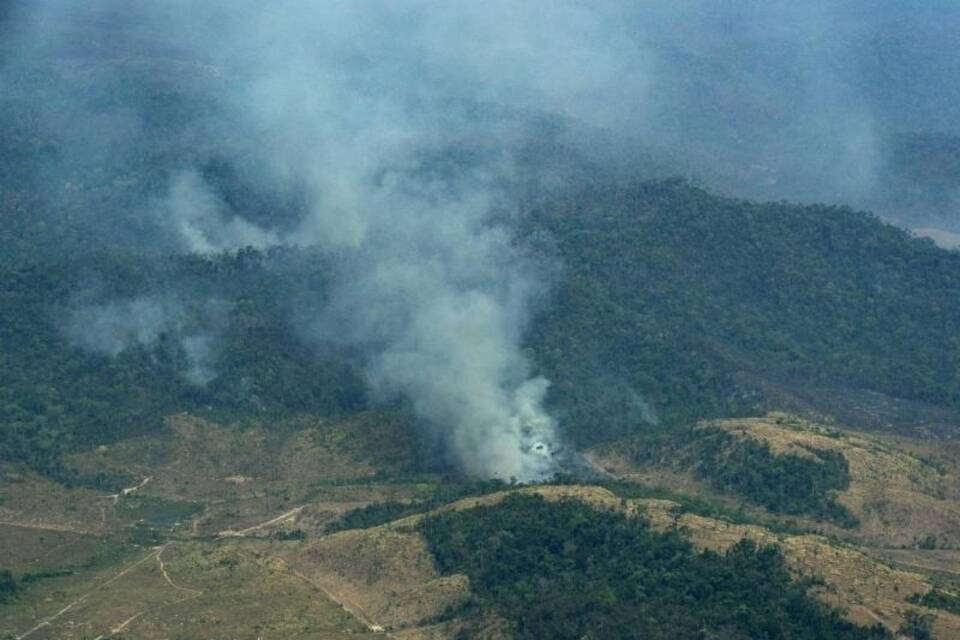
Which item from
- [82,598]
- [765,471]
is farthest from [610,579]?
[82,598]

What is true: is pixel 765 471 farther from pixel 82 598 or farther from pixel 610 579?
pixel 82 598

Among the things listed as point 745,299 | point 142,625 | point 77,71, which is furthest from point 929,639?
point 77,71

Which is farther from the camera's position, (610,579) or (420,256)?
(420,256)

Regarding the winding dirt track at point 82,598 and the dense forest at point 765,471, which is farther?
the dense forest at point 765,471

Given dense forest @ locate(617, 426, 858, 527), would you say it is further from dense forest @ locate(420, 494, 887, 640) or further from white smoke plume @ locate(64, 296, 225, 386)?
white smoke plume @ locate(64, 296, 225, 386)

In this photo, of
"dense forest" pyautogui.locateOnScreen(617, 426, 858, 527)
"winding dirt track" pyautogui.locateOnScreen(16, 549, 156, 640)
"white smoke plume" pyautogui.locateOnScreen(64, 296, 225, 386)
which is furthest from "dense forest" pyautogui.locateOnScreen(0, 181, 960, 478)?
"winding dirt track" pyautogui.locateOnScreen(16, 549, 156, 640)

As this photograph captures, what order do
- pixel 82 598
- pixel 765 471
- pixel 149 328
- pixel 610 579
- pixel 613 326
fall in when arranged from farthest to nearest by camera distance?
pixel 613 326, pixel 149 328, pixel 765 471, pixel 82 598, pixel 610 579

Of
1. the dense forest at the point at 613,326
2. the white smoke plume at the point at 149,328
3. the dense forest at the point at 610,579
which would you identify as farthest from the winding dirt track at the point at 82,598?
the white smoke plume at the point at 149,328

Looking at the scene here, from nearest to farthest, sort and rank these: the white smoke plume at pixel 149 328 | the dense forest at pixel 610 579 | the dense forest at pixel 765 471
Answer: the dense forest at pixel 610 579 → the dense forest at pixel 765 471 → the white smoke plume at pixel 149 328

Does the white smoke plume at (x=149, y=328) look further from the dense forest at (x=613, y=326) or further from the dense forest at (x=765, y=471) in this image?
the dense forest at (x=765, y=471)
